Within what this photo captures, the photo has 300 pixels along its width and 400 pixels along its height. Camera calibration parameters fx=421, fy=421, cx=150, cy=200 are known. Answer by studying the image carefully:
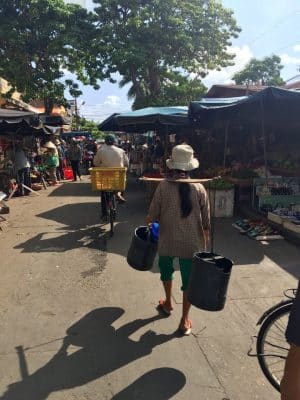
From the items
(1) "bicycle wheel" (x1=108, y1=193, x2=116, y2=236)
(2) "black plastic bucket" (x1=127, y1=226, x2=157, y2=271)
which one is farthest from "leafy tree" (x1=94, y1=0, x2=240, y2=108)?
(2) "black plastic bucket" (x1=127, y1=226, x2=157, y2=271)

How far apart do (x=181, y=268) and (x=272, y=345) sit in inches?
46.6

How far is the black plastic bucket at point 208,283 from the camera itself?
352cm

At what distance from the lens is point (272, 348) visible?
3.30 metres

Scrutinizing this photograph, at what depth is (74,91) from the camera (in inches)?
1028

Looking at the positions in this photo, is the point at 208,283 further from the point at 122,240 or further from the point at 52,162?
the point at 52,162

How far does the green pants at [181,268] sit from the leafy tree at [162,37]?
19821 millimetres

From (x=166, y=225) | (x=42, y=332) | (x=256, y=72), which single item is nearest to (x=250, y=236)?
(x=166, y=225)

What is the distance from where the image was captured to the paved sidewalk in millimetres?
3285

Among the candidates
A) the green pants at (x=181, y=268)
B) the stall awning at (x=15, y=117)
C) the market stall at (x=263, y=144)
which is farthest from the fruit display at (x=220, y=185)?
the stall awning at (x=15, y=117)

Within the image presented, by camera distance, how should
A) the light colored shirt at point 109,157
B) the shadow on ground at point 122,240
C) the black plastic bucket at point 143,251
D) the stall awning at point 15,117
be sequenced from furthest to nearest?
the stall awning at point 15,117 → the light colored shirt at point 109,157 → the shadow on ground at point 122,240 → the black plastic bucket at point 143,251

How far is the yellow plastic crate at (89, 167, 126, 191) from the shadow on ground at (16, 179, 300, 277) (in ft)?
3.05

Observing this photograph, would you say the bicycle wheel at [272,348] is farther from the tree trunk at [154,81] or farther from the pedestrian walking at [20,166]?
the tree trunk at [154,81]

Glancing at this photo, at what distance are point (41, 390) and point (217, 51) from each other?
2474 cm

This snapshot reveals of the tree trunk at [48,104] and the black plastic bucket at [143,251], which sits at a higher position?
the tree trunk at [48,104]
